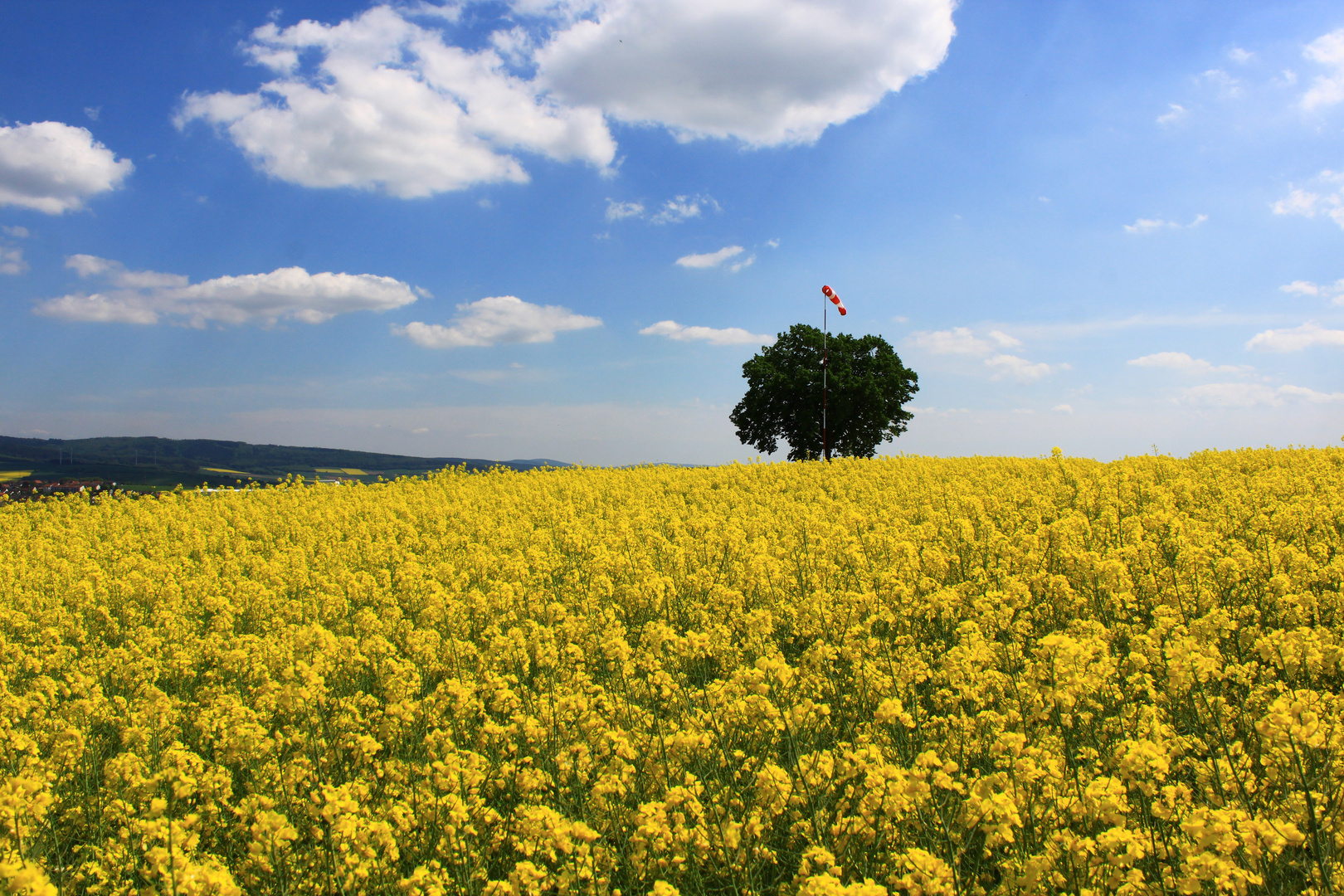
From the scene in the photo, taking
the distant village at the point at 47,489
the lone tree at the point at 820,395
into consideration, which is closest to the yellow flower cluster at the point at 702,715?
the distant village at the point at 47,489

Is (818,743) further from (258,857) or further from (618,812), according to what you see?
(258,857)

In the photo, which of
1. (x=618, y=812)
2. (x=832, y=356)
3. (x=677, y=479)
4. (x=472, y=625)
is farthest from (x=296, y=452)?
(x=618, y=812)

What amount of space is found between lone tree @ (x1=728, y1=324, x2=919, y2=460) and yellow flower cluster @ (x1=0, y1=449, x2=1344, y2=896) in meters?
28.9

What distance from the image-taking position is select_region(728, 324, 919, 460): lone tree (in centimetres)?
3841

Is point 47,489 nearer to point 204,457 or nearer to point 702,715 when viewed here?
point 702,715

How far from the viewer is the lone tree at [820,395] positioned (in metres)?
38.4

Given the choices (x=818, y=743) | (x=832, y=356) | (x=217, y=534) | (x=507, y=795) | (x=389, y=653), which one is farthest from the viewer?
(x=832, y=356)

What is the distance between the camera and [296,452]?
5856 cm

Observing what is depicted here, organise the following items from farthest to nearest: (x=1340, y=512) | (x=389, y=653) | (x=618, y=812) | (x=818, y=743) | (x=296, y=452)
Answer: (x=296, y=452)
(x=1340, y=512)
(x=389, y=653)
(x=818, y=743)
(x=618, y=812)

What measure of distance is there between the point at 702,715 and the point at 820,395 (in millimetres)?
35976

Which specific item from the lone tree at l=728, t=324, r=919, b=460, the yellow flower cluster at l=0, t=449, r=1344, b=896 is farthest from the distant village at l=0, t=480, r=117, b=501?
the lone tree at l=728, t=324, r=919, b=460

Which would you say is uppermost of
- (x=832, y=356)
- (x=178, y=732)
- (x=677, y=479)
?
(x=832, y=356)

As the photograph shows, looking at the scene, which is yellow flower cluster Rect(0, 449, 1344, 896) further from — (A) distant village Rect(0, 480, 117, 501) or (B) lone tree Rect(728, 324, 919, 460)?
(B) lone tree Rect(728, 324, 919, 460)

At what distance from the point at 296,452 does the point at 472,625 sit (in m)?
60.4
